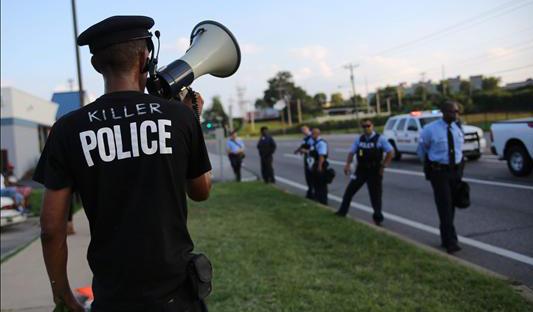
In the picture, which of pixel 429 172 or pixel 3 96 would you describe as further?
pixel 3 96

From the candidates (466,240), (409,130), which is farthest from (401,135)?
(466,240)

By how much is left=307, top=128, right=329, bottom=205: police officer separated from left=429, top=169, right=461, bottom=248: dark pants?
13.9ft

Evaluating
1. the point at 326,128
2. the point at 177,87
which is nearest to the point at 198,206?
the point at 177,87

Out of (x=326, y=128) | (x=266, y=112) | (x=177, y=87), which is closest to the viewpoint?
(x=177, y=87)

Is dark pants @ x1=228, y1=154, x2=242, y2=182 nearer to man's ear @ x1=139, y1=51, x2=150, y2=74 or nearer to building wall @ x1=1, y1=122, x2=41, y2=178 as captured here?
building wall @ x1=1, y1=122, x2=41, y2=178

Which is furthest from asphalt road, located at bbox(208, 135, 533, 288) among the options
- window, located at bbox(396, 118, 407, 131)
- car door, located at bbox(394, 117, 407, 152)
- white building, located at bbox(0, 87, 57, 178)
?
white building, located at bbox(0, 87, 57, 178)

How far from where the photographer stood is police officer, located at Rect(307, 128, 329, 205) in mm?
10713

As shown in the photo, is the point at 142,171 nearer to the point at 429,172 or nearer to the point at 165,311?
the point at 165,311

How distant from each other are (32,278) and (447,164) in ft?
17.0

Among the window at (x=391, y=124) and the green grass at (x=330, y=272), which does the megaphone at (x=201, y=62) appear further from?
the window at (x=391, y=124)

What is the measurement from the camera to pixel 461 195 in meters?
6.48

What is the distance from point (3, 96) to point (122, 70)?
24.8 m

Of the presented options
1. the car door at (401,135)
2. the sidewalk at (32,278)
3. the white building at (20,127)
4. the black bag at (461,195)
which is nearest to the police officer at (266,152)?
the car door at (401,135)

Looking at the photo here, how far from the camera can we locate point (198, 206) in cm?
1083
